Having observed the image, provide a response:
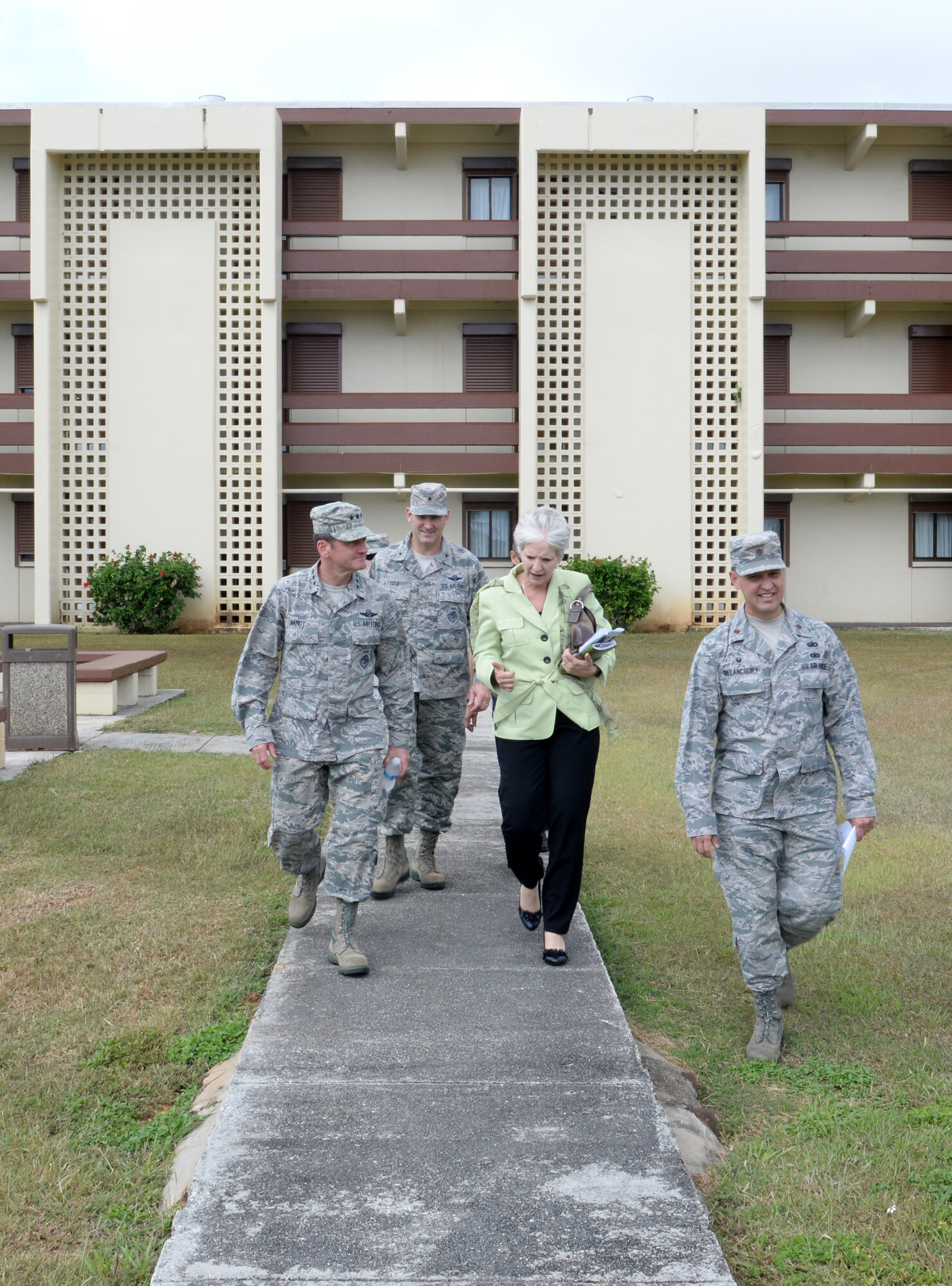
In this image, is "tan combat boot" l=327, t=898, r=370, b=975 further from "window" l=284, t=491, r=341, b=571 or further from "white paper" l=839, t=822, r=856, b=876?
"window" l=284, t=491, r=341, b=571

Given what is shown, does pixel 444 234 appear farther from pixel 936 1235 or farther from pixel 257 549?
pixel 936 1235

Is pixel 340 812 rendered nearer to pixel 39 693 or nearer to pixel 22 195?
pixel 39 693

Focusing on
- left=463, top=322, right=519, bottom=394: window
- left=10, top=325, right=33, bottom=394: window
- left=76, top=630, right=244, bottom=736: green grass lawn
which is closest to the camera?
left=76, top=630, right=244, bottom=736: green grass lawn

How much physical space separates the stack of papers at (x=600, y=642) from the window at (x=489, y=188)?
2169 cm

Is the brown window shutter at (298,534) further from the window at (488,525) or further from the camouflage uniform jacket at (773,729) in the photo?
the camouflage uniform jacket at (773,729)

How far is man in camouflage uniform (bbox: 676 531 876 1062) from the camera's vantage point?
4051mm

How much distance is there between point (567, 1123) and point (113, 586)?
2024cm

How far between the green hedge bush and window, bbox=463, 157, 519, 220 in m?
7.59

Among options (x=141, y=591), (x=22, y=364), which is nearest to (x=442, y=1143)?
(x=141, y=591)

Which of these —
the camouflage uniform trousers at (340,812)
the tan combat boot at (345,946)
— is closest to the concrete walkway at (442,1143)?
the tan combat boot at (345,946)

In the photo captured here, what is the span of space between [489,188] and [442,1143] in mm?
23847

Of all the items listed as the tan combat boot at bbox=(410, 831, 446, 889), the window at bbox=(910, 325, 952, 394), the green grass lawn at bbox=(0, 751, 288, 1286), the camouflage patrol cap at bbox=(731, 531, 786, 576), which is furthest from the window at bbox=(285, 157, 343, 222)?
the camouflage patrol cap at bbox=(731, 531, 786, 576)

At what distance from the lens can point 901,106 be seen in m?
24.2

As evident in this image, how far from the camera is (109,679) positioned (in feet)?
40.1
